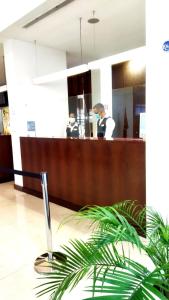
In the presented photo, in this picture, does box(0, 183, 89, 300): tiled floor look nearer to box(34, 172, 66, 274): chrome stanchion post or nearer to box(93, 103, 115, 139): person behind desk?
box(34, 172, 66, 274): chrome stanchion post

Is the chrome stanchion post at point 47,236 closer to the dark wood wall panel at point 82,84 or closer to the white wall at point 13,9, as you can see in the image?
the white wall at point 13,9

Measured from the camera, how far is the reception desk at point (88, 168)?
2912 millimetres

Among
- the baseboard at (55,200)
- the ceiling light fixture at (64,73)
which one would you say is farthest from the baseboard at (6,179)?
the ceiling light fixture at (64,73)

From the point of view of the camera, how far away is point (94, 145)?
3.38 meters

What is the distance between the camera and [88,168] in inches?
139

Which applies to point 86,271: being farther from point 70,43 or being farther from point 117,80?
point 117,80

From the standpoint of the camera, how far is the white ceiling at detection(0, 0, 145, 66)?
11.5 ft

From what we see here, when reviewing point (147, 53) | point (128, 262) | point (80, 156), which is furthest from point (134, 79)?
point (128, 262)

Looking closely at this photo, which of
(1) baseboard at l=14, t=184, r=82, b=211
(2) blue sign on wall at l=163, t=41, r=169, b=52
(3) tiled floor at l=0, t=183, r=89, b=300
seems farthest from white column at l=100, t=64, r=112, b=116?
(2) blue sign on wall at l=163, t=41, r=169, b=52

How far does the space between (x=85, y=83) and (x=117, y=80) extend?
1433mm

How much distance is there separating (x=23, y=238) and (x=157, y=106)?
2266mm

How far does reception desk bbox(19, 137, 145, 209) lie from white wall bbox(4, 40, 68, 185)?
0.47m

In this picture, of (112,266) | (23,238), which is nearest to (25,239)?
(23,238)

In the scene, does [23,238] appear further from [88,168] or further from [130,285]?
[130,285]
